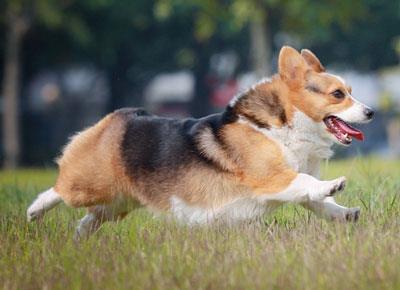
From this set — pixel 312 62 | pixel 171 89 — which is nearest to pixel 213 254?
pixel 312 62

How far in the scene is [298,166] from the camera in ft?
25.0

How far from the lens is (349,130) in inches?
300

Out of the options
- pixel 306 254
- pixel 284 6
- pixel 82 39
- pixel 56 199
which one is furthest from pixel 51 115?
pixel 306 254

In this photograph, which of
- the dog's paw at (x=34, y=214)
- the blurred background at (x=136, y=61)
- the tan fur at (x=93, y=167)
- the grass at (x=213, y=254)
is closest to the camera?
the grass at (x=213, y=254)

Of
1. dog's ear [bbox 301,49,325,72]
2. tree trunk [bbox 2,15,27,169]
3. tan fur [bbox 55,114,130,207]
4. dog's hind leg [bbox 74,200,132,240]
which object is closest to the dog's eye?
dog's ear [bbox 301,49,325,72]

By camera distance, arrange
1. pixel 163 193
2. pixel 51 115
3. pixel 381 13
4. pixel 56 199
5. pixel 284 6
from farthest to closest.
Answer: pixel 51 115, pixel 381 13, pixel 284 6, pixel 56 199, pixel 163 193

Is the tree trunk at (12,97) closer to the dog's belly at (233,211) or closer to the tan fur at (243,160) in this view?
the tan fur at (243,160)

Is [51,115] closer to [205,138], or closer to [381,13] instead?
[381,13]

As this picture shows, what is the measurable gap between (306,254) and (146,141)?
2.36 metres

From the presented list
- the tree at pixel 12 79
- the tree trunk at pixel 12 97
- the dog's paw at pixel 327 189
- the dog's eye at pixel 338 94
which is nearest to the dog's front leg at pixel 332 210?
the dog's paw at pixel 327 189

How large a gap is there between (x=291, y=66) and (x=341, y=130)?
2.09 feet

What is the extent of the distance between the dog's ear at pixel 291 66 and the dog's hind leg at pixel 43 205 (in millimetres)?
2186

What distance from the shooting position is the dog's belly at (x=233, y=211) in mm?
7707

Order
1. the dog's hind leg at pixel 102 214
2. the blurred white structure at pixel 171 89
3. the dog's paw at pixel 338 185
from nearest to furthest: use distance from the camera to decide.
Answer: the dog's paw at pixel 338 185 → the dog's hind leg at pixel 102 214 → the blurred white structure at pixel 171 89
